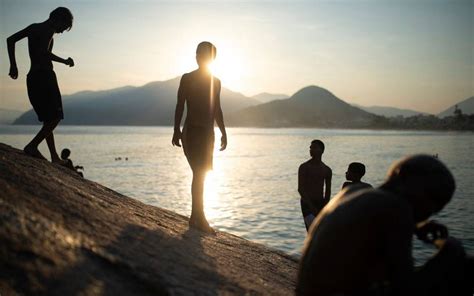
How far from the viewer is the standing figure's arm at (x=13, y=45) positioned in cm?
590

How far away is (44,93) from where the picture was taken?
6266 mm

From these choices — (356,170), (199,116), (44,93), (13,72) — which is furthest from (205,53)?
(356,170)

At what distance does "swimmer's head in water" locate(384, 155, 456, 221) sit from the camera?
2.27 m

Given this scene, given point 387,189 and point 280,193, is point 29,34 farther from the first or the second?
point 280,193

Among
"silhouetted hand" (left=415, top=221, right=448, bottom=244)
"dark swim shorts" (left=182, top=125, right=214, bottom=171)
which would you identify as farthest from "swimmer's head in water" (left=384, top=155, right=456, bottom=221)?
"dark swim shorts" (left=182, top=125, right=214, bottom=171)

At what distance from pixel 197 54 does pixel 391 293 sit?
4363 mm

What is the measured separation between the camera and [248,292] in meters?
3.47

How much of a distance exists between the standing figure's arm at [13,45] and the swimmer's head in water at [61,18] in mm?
423

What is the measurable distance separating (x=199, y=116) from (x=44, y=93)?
107 inches

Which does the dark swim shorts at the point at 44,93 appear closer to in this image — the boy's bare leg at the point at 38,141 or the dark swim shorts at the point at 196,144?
the boy's bare leg at the point at 38,141

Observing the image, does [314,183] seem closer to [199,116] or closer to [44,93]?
[199,116]

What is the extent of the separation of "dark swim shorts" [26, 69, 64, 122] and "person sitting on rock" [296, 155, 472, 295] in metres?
5.46

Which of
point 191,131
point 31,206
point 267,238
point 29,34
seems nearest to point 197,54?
point 191,131

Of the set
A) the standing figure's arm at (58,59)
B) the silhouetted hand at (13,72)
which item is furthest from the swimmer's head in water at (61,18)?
the silhouetted hand at (13,72)
